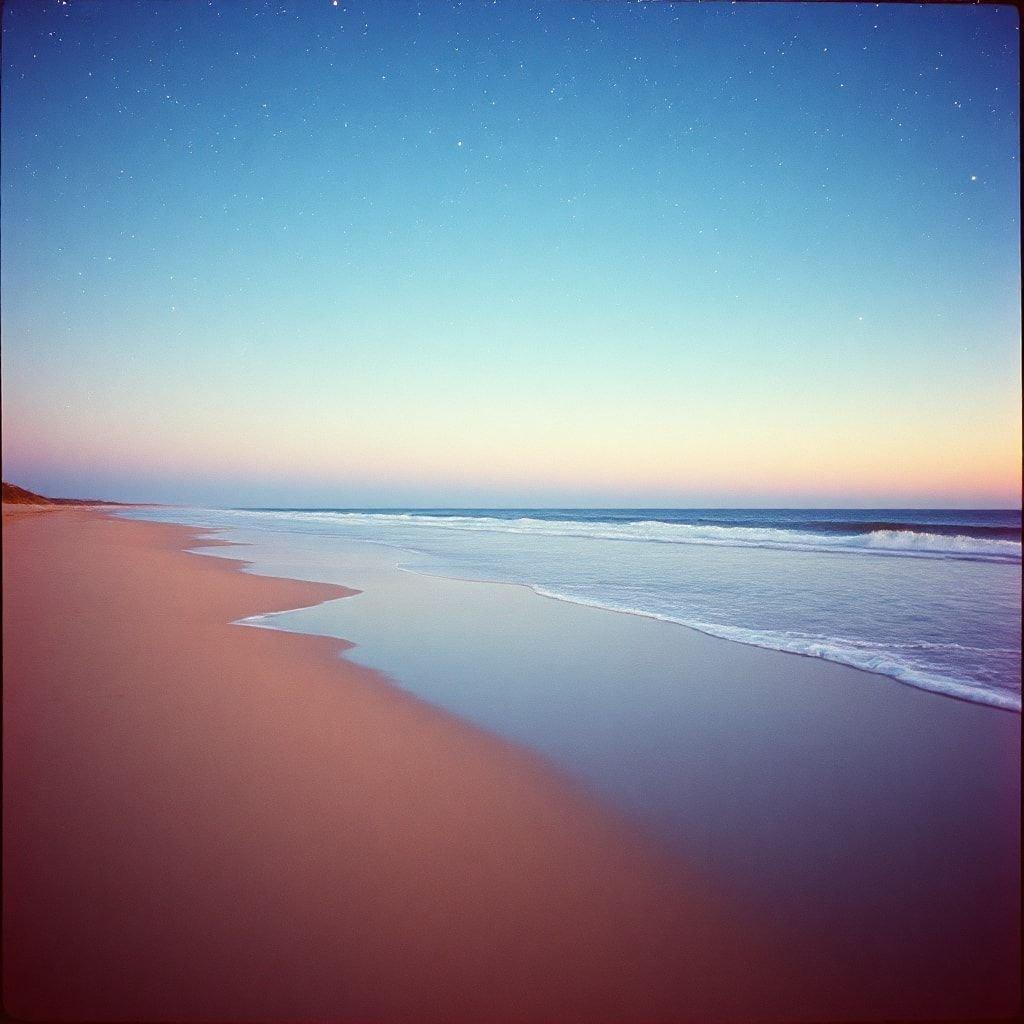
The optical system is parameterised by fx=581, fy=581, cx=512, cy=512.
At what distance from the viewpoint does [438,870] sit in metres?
1.83

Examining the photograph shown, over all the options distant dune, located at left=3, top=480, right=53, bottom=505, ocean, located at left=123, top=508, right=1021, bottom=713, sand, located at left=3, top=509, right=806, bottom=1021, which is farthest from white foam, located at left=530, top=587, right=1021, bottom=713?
distant dune, located at left=3, top=480, right=53, bottom=505

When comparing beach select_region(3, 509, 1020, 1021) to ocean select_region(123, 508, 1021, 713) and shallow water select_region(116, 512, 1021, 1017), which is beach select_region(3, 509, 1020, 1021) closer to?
shallow water select_region(116, 512, 1021, 1017)

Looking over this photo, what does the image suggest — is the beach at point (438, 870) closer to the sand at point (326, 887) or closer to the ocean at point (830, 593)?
the sand at point (326, 887)

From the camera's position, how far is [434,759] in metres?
2.57

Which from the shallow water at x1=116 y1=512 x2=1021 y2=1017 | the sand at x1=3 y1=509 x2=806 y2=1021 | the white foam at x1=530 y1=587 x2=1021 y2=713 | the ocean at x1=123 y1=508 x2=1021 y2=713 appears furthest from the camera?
the ocean at x1=123 y1=508 x2=1021 y2=713

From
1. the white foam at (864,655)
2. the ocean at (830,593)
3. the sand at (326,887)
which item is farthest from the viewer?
the ocean at (830,593)

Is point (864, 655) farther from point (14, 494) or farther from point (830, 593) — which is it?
point (14, 494)

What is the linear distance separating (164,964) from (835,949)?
5.89 ft

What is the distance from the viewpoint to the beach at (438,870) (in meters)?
1.50

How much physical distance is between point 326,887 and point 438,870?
1.11 feet

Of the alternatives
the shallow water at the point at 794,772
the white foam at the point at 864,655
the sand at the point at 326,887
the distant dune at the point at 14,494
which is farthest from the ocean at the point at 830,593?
the distant dune at the point at 14,494

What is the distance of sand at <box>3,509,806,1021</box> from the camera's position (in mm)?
1486

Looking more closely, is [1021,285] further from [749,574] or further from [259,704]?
[749,574]

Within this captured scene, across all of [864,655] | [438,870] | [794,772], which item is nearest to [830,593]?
[864,655]
